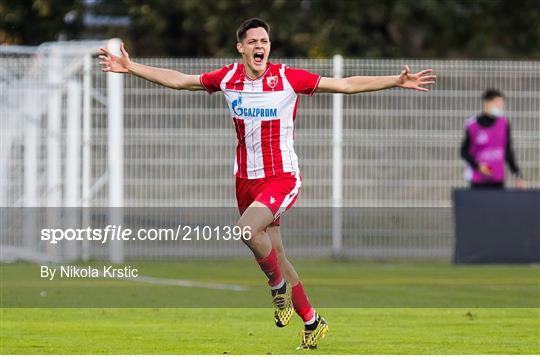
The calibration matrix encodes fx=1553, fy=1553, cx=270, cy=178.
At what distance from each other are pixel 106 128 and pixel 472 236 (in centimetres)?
561

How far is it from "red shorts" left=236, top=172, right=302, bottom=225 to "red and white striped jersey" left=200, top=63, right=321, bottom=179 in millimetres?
50

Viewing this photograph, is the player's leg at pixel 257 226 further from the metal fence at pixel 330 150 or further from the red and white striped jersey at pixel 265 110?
the metal fence at pixel 330 150

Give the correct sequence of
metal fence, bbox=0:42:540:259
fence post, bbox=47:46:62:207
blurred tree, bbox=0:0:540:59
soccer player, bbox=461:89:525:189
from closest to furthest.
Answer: soccer player, bbox=461:89:525:189 < fence post, bbox=47:46:62:207 < metal fence, bbox=0:42:540:259 < blurred tree, bbox=0:0:540:59

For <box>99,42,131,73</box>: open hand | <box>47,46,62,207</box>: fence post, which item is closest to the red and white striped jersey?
<box>99,42,131,73</box>: open hand

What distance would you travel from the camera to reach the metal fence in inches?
907

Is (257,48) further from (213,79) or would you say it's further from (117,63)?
(117,63)

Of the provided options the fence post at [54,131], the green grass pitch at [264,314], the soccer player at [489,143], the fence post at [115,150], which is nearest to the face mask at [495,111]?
the soccer player at [489,143]

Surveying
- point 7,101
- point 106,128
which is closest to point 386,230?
point 106,128

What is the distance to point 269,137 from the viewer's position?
37.4 feet

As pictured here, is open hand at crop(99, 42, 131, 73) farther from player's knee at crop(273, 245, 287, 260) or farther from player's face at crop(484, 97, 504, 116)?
player's face at crop(484, 97, 504, 116)

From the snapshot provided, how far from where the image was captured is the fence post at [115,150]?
22812 millimetres

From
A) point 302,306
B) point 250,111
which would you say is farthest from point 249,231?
point 250,111

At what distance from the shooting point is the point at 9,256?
22.4 metres

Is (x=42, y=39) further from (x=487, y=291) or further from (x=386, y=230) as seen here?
(x=487, y=291)
